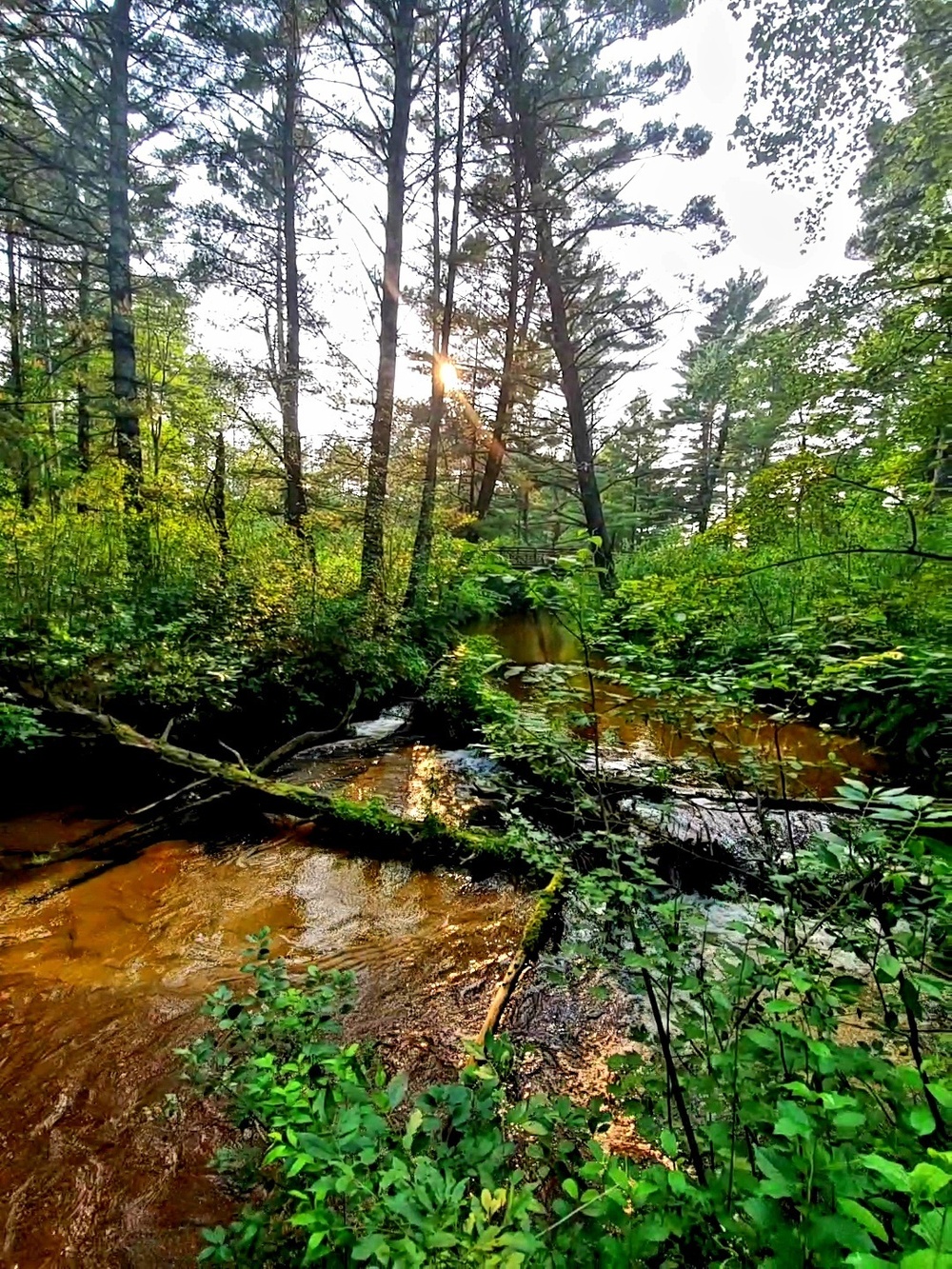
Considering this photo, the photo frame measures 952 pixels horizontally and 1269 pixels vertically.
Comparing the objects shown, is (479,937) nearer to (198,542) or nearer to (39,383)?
(198,542)

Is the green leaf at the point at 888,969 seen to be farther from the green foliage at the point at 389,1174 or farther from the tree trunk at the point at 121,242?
the tree trunk at the point at 121,242

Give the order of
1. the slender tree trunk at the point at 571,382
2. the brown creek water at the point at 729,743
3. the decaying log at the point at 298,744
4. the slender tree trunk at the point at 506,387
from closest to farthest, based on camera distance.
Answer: the brown creek water at the point at 729,743, the decaying log at the point at 298,744, the slender tree trunk at the point at 571,382, the slender tree trunk at the point at 506,387

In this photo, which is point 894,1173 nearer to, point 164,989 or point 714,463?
point 164,989

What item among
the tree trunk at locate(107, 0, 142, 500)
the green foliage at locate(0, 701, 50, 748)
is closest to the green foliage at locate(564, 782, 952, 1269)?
the green foliage at locate(0, 701, 50, 748)

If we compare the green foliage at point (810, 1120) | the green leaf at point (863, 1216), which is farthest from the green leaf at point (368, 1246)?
the green leaf at point (863, 1216)

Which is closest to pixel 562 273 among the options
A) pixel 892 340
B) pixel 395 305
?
pixel 395 305

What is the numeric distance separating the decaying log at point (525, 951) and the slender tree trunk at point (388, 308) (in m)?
5.49

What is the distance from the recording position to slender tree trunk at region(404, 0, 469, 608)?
854cm

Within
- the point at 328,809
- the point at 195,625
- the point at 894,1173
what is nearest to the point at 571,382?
the point at 195,625

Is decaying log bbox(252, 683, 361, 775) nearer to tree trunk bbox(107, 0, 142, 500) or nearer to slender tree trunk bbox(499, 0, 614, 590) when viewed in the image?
tree trunk bbox(107, 0, 142, 500)

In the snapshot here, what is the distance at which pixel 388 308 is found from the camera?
809cm

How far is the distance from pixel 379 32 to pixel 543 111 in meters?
3.59

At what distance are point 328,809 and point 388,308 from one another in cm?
758

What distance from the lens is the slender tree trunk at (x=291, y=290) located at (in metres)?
7.90
